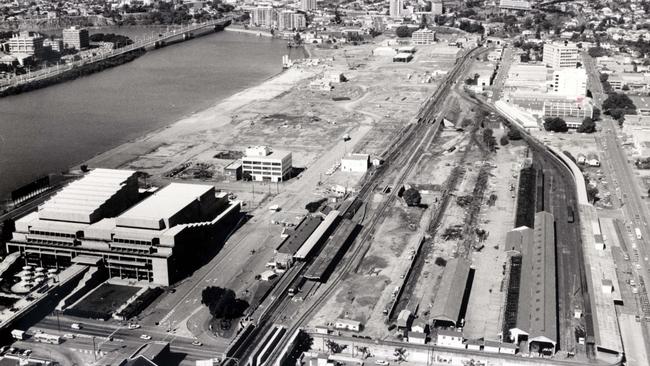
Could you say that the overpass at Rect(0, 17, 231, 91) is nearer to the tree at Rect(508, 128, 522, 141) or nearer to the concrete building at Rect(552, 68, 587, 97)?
the tree at Rect(508, 128, 522, 141)

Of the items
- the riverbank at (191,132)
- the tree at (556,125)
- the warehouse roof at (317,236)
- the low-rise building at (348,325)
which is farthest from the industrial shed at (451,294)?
the tree at (556,125)

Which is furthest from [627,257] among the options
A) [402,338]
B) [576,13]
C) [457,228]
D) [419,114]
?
[576,13]

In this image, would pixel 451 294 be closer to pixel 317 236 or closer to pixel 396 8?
pixel 317 236

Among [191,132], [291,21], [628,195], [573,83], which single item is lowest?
[628,195]

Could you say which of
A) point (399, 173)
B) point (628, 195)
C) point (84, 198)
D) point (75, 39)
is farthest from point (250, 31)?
point (84, 198)

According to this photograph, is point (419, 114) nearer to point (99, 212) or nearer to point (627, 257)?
point (627, 257)

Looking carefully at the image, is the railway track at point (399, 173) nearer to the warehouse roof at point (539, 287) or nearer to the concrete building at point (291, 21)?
the warehouse roof at point (539, 287)
